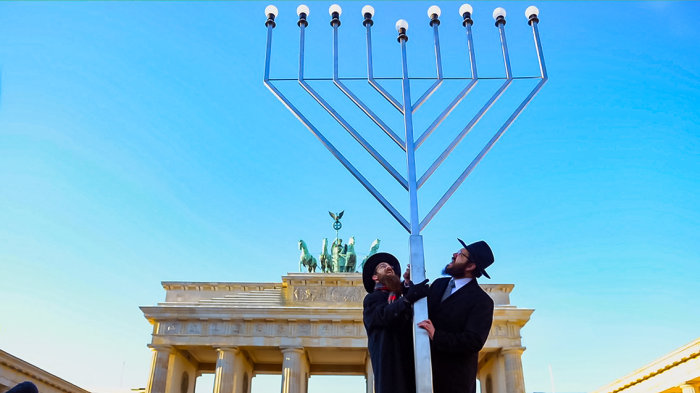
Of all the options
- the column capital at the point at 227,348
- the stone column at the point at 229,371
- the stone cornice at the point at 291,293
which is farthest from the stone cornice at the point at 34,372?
the column capital at the point at 227,348

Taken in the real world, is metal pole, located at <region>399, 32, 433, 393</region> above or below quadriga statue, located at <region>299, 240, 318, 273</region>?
below

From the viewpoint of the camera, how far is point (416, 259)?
3.55 m

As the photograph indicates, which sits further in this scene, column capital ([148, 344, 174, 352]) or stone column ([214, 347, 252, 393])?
column capital ([148, 344, 174, 352])

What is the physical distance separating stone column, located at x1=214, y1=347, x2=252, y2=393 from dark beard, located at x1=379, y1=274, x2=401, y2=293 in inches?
756

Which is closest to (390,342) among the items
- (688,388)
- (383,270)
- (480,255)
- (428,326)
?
(428,326)

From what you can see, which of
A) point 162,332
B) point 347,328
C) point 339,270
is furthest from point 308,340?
point 162,332

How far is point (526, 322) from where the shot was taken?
72.9ft

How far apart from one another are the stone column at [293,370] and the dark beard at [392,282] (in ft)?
61.4

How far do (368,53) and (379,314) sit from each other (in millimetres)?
2385

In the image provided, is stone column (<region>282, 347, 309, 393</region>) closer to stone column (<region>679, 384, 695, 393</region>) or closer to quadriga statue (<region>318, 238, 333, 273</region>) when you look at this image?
quadriga statue (<region>318, 238, 333, 273</region>)

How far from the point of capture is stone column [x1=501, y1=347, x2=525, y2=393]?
20984mm

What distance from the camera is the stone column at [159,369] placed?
20984 mm

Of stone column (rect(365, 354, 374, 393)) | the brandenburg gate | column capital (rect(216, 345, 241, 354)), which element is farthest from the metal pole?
stone column (rect(365, 354, 374, 393))

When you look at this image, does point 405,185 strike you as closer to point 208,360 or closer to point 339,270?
point 339,270
